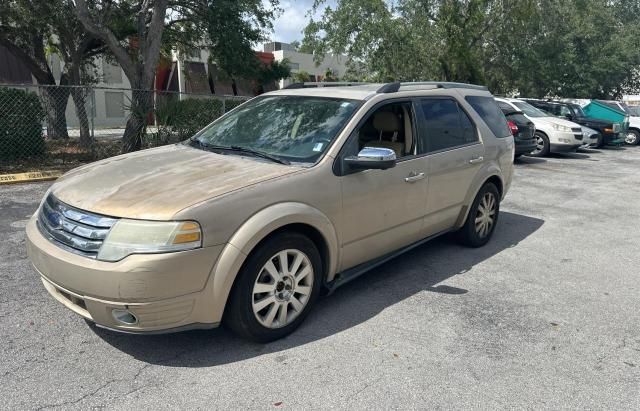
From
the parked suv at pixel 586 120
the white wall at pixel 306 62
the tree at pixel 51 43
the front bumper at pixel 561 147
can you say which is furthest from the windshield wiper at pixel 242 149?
the white wall at pixel 306 62

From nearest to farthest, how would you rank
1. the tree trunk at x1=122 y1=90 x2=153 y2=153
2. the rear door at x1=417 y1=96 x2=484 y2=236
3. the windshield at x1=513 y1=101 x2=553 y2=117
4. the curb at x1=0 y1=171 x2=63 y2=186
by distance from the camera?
1. the rear door at x1=417 y1=96 x2=484 y2=236
2. the curb at x1=0 y1=171 x2=63 y2=186
3. the tree trunk at x1=122 y1=90 x2=153 y2=153
4. the windshield at x1=513 y1=101 x2=553 y2=117

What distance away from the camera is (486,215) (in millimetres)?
5613

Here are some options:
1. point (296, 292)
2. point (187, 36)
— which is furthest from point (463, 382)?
point (187, 36)

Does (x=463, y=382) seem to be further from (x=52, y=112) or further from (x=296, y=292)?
(x=52, y=112)

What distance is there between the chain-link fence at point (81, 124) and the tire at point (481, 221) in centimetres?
764

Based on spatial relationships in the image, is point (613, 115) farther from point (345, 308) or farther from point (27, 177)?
point (27, 177)

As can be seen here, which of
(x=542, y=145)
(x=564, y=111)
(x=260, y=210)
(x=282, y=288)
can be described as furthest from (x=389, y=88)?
(x=564, y=111)

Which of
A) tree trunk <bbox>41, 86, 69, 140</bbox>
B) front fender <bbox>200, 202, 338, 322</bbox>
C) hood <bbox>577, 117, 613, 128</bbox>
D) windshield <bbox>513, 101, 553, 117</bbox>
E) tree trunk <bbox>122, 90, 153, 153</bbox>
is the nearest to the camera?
front fender <bbox>200, 202, 338, 322</bbox>

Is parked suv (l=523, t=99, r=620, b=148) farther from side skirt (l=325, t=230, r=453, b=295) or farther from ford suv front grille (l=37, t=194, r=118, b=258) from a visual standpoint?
ford suv front grille (l=37, t=194, r=118, b=258)

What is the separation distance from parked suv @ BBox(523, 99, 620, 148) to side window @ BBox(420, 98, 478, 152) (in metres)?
14.1

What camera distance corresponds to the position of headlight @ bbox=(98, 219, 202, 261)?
9.25 feet

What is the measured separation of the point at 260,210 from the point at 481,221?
321cm

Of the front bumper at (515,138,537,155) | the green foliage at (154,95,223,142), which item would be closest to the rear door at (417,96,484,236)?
the green foliage at (154,95,223,142)

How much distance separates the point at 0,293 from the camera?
13.2 ft
